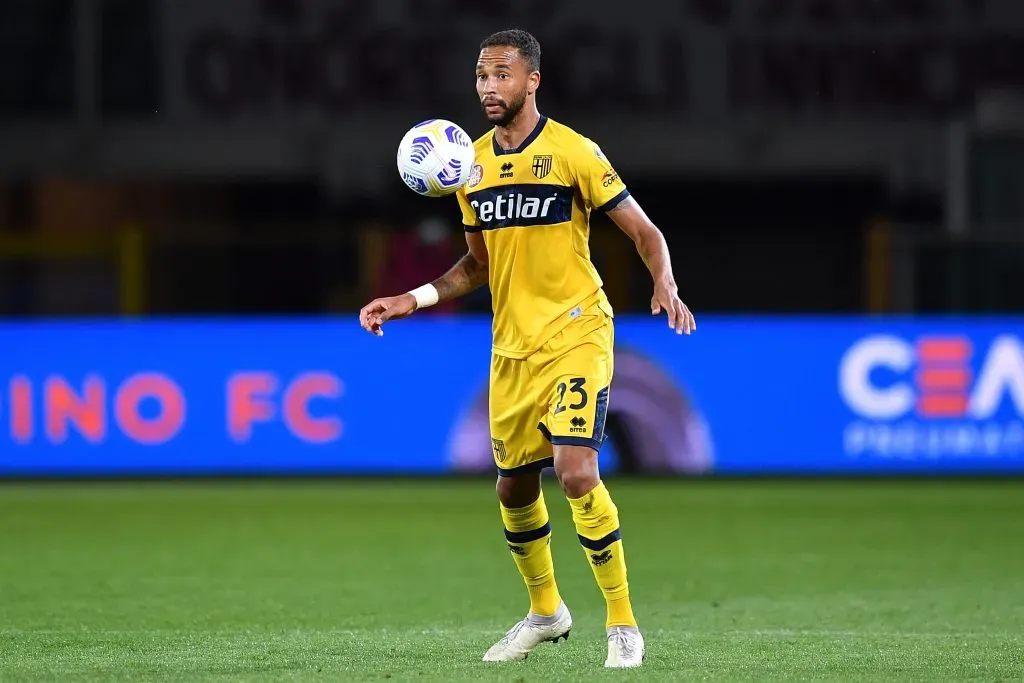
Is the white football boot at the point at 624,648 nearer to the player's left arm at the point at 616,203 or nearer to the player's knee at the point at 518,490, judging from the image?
the player's knee at the point at 518,490

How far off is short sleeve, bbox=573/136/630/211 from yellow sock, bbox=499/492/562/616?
112cm

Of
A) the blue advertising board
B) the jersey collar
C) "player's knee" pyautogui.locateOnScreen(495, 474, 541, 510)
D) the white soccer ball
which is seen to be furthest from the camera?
the blue advertising board

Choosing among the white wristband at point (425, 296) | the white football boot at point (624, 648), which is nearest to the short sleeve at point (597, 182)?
the white wristband at point (425, 296)

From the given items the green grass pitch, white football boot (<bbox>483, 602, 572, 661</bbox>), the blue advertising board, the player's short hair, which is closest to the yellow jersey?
the player's short hair

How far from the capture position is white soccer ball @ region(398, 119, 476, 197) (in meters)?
6.37

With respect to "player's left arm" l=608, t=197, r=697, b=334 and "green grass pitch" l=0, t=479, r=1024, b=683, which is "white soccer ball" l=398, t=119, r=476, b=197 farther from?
"green grass pitch" l=0, t=479, r=1024, b=683

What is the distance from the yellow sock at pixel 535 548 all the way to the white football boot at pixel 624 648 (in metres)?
0.45

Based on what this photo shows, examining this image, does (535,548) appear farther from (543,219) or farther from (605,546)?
(543,219)

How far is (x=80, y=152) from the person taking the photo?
2358cm

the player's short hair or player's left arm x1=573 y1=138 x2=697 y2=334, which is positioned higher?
the player's short hair

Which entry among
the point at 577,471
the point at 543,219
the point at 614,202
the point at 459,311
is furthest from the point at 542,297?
the point at 459,311

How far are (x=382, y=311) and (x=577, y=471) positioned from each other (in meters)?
0.93

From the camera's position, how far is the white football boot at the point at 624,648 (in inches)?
242

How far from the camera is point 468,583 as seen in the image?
901 centimetres
